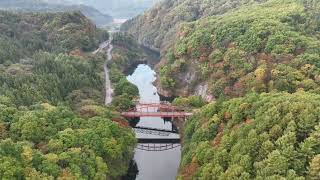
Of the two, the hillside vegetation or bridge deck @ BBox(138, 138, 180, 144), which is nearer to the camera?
bridge deck @ BBox(138, 138, 180, 144)

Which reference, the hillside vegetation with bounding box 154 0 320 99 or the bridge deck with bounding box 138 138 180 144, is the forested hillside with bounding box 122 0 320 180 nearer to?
the hillside vegetation with bounding box 154 0 320 99

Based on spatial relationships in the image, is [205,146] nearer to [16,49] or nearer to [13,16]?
[16,49]

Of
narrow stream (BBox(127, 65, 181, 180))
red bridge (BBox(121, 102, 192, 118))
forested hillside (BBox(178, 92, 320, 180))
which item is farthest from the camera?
red bridge (BBox(121, 102, 192, 118))

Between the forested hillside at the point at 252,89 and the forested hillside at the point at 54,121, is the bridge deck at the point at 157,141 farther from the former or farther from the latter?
the forested hillside at the point at 54,121

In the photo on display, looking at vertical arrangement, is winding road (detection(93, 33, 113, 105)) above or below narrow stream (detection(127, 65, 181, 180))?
above

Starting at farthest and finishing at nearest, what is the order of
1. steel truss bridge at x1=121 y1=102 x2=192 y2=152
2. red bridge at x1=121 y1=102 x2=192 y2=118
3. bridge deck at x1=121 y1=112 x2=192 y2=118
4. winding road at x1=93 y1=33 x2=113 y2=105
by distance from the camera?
winding road at x1=93 y1=33 x2=113 y2=105
red bridge at x1=121 y1=102 x2=192 y2=118
bridge deck at x1=121 y1=112 x2=192 y2=118
steel truss bridge at x1=121 y1=102 x2=192 y2=152

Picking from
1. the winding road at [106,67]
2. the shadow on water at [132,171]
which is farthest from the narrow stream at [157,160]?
the winding road at [106,67]

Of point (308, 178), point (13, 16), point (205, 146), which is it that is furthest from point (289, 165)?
point (13, 16)

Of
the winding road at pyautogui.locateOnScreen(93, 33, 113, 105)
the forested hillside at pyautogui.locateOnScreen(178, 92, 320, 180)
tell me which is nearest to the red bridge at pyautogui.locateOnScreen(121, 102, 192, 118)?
the winding road at pyautogui.locateOnScreen(93, 33, 113, 105)

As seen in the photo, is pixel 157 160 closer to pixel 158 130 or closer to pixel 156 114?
pixel 156 114
